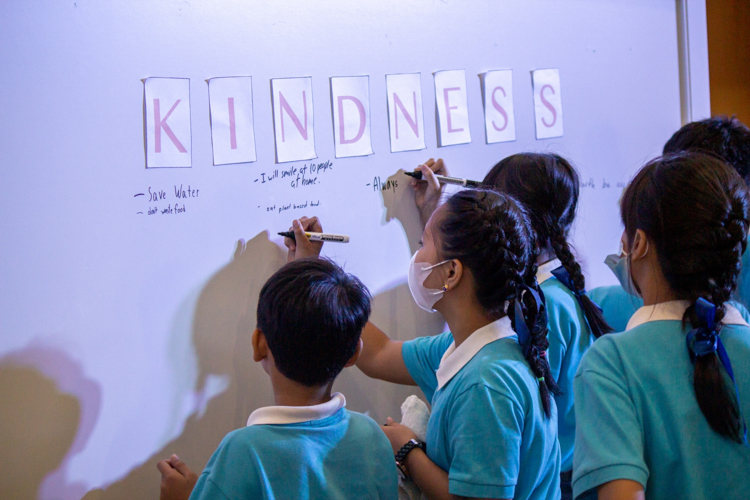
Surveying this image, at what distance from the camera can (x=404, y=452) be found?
→ 87cm

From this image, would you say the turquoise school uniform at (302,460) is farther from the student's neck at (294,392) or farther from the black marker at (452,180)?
the black marker at (452,180)

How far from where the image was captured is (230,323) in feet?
3.57

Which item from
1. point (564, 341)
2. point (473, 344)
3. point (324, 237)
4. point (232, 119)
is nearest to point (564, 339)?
point (564, 341)

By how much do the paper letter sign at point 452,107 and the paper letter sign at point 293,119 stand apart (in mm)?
324

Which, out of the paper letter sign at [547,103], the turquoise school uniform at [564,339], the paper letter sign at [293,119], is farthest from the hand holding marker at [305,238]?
the paper letter sign at [547,103]

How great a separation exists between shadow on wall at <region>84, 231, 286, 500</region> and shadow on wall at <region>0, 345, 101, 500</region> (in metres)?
0.13

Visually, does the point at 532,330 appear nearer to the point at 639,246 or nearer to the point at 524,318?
the point at 524,318

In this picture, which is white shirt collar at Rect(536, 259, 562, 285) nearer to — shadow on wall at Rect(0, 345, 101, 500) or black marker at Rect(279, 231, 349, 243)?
black marker at Rect(279, 231, 349, 243)

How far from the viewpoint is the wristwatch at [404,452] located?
874mm

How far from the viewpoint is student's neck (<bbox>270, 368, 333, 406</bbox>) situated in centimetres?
78

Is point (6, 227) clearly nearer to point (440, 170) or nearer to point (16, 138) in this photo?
point (16, 138)

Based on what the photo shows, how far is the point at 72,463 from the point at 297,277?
0.51 meters

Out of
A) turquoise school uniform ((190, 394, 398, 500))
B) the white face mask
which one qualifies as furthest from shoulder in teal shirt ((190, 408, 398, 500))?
the white face mask

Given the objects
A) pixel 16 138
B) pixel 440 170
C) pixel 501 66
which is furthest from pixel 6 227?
pixel 501 66
